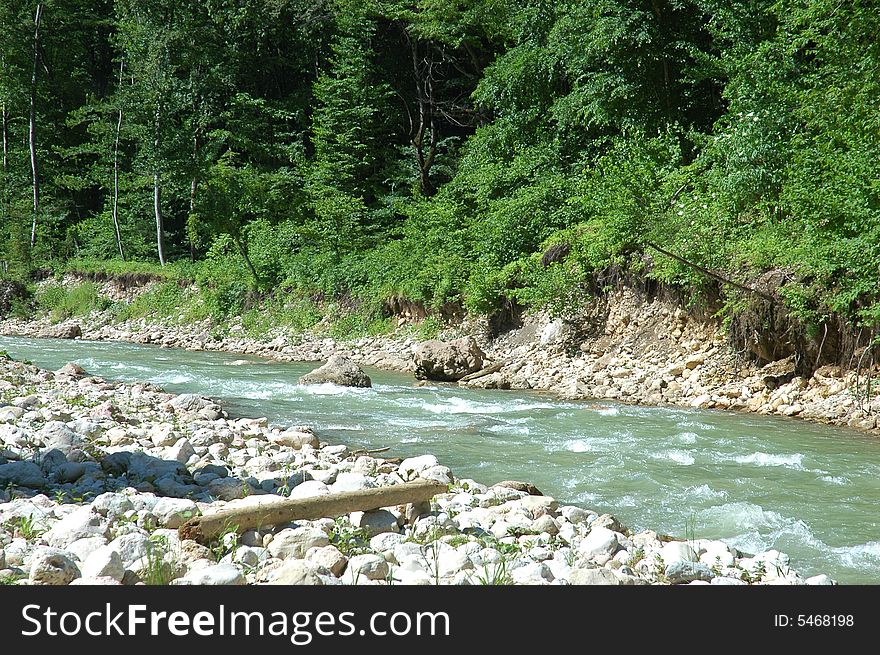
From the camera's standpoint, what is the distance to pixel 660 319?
12.2 meters

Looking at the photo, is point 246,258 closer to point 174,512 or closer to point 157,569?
point 174,512

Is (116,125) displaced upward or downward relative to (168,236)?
upward

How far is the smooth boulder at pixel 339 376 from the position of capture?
11852 mm

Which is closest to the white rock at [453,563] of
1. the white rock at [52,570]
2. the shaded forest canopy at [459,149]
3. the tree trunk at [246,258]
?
the white rock at [52,570]

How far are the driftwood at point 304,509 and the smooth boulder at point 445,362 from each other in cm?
822

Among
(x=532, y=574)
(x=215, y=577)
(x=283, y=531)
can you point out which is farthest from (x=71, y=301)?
(x=532, y=574)

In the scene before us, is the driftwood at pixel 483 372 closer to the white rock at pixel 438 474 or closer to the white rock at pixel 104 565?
the white rock at pixel 438 474

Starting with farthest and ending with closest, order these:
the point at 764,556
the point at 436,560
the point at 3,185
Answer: the point at 3,185, the point at 764,556, the point at 436,560

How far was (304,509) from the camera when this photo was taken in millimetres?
3982

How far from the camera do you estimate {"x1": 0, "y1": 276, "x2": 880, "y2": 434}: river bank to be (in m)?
9.07

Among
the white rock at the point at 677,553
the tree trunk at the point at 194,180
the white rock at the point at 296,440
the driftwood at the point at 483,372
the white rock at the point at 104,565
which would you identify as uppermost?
the tree trunk at the point at 194,180

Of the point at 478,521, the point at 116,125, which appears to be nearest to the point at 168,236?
the point at 116,125

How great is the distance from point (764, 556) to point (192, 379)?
1080 centimetres

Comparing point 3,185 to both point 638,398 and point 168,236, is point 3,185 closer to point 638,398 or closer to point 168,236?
point 168,236
